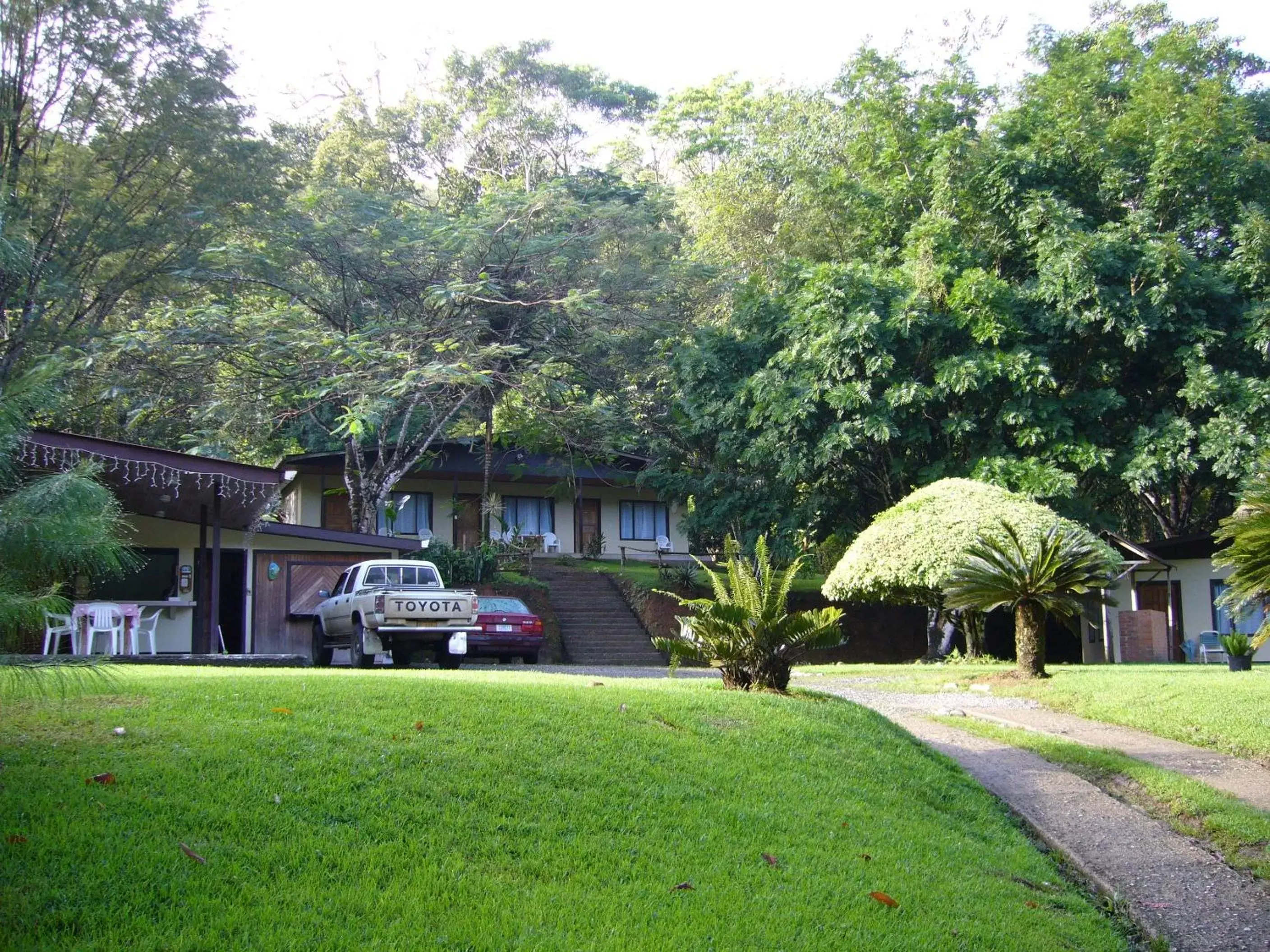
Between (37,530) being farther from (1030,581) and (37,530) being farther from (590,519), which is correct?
(590,519)

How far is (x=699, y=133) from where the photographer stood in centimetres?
4738

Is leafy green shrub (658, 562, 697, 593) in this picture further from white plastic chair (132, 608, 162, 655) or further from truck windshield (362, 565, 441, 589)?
white plastic chair (132, 608, 162, 655)

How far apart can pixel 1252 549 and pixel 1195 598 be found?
58.0 ft

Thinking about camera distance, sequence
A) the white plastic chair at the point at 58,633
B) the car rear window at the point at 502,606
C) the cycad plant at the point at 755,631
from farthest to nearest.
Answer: the car rear window at the point at 502,606, the cycad plant at the point at 755,631, the white plastic chair at the point at 58,633

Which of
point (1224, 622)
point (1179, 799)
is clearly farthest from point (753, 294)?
point (1179, 799)

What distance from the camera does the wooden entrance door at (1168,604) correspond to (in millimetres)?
28125

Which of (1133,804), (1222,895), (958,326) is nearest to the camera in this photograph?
(1222,895)

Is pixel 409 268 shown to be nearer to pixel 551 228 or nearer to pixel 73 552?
pixel 551 228

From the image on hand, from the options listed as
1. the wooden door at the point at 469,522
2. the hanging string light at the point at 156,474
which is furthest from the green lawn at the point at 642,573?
the hanging string light at the point at 156,474

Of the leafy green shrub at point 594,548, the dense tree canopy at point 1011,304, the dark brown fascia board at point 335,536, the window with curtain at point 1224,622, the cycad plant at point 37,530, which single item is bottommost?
the window with curtain at point 1224,622

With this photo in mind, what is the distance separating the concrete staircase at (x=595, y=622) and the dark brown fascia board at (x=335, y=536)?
5.45 meters

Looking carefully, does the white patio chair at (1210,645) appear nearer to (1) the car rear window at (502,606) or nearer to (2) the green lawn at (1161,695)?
(2) the green lawn at (1161,695)

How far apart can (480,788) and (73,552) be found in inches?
105

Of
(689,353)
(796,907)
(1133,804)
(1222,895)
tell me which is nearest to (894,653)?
(689,353)
